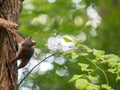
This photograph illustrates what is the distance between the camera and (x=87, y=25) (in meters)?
4.43

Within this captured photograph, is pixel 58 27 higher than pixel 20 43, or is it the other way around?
pixel 20 43

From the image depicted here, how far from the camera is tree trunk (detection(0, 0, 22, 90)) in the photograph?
176 cm

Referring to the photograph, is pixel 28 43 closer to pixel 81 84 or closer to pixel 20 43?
pixel 20 43

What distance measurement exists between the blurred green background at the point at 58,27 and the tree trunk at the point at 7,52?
2.18 metres

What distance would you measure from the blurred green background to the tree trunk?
2.18 m

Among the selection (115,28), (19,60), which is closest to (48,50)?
(115,28)

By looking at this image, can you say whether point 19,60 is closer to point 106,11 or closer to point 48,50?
point 106,11

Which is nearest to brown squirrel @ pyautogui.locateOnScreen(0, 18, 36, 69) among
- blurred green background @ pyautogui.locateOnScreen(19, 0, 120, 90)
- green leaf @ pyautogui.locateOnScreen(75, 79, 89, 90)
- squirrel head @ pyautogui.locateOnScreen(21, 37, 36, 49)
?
squirrel head @ pyautogui.locateOnScreen(21, 37, 36, 49)

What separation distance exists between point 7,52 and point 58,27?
2.77 meters

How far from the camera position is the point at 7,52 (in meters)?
1.79

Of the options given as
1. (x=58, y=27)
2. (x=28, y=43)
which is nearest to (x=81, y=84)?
(x=28, y=43)

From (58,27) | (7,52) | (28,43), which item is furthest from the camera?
(58,27)

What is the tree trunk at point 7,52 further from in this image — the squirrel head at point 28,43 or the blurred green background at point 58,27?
the blurred green background at point 58,27

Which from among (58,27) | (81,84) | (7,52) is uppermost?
(7,52)
